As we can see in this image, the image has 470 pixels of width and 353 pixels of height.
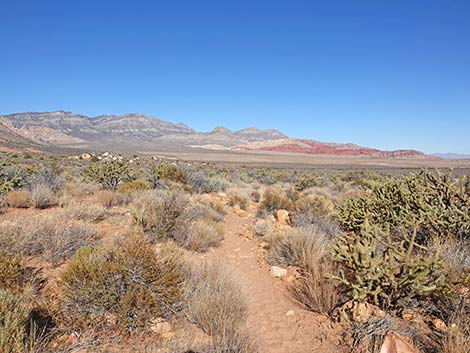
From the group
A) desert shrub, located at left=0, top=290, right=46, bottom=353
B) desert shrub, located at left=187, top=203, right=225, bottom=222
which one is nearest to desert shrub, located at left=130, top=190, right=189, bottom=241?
desert shrub, located at left=187, top=203, right=225, bottom=222

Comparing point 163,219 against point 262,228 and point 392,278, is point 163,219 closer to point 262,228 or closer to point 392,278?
point 262,228

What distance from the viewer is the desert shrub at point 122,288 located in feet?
11.4

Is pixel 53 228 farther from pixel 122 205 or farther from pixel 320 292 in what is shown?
pixel 320 292

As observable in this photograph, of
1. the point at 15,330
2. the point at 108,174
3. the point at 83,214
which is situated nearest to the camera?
the point at 15,330

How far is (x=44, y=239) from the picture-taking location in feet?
17.7

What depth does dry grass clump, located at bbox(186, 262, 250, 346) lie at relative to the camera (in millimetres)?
3420

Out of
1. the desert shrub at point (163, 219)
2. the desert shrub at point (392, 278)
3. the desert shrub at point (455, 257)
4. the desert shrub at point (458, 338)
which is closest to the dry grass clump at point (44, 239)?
the desert shrub at point (163, 219)

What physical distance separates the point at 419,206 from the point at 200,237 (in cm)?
449

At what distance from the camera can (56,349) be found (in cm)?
288

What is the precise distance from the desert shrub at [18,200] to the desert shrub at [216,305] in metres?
7.02

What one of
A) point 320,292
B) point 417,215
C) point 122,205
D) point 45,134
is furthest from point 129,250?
point 45,134

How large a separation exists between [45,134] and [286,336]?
558 feet

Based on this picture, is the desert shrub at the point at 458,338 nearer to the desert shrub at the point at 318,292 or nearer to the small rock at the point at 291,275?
the desert shrub at the point at 318,292

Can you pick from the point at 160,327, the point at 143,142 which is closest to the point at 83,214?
the point at 160,327
